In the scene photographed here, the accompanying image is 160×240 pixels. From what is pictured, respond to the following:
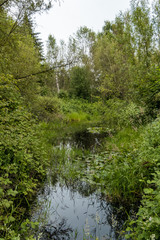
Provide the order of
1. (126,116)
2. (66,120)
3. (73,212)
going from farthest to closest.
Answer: (66,120)
(126,116)
(73,212)

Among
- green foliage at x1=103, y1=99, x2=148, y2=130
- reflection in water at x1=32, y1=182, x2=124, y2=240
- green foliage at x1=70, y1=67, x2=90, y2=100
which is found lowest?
reflection in water at x1=32, y1=182, x2=124, y2=240

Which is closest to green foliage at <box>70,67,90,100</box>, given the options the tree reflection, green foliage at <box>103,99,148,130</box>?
green foliage at <box>103,99,148,130</box>

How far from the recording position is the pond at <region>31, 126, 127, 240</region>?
295 cm

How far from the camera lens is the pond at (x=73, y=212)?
2.95 meters

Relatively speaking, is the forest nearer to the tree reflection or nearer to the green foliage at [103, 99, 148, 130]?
the green foliage at [103, 99, 148, 130]

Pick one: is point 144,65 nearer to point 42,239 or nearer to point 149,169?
point 149,169

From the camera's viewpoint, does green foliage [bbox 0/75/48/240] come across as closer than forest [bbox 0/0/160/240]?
No

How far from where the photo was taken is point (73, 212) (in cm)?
365

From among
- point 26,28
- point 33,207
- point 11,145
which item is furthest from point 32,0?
point 33,207

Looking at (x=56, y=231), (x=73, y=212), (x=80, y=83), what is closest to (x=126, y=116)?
(x=73, y=212)

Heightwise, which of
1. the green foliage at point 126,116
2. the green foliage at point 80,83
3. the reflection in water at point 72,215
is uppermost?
the green foliage at point 80,83

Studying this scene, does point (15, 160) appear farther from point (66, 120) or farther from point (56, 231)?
point (66, 120)

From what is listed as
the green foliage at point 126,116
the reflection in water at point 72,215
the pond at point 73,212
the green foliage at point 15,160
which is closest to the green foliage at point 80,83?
the green foliage at point 126,116

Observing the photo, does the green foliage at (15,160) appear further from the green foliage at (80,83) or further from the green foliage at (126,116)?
the green foliage at (80,83)
